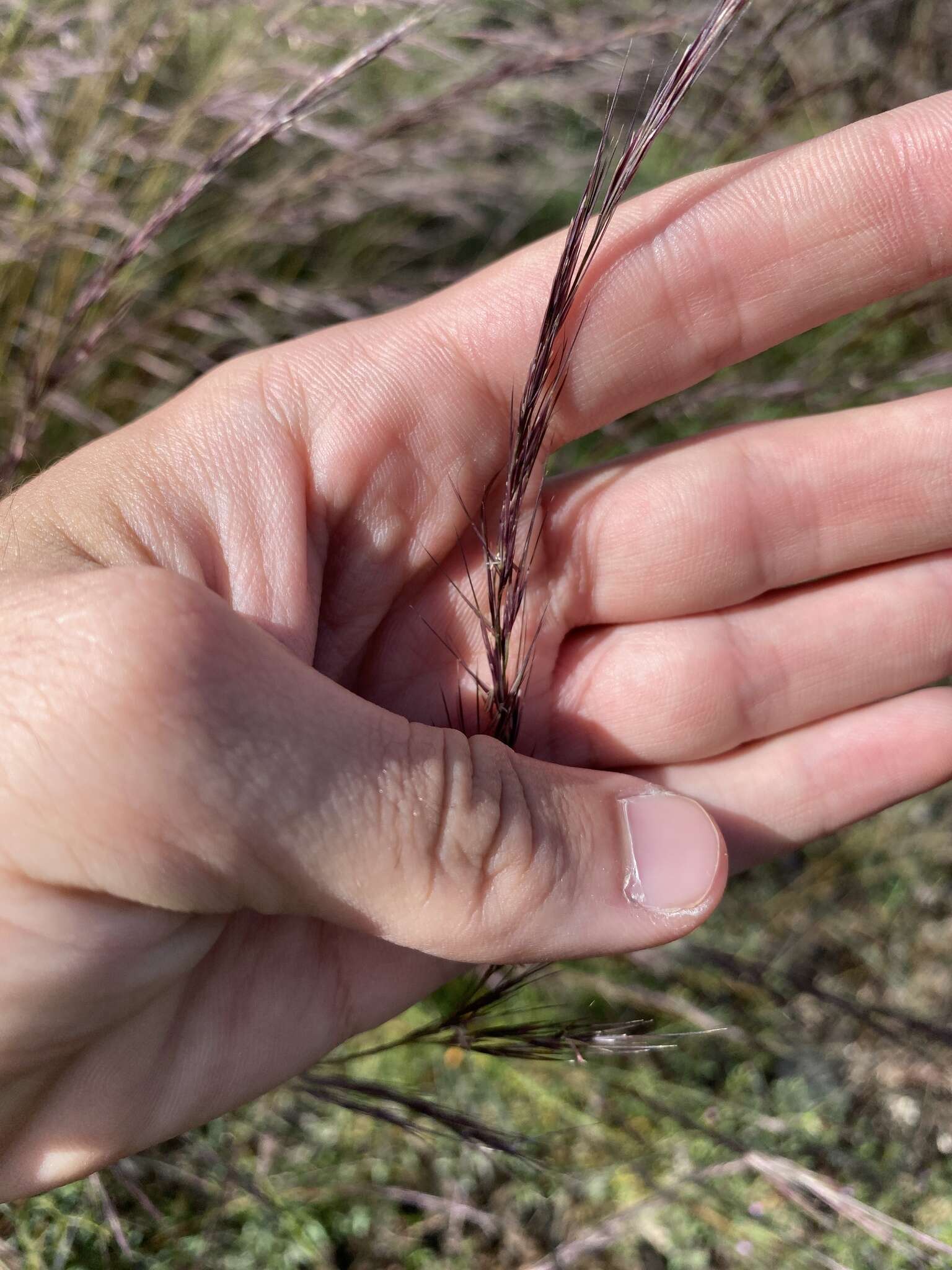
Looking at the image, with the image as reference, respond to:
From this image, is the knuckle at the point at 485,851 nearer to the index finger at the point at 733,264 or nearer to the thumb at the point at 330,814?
the thumb at the point at 330,814

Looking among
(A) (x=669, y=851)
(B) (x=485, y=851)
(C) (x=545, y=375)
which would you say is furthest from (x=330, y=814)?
(C) (x=545, y=375)

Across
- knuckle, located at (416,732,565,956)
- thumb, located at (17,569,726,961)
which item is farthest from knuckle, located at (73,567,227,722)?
knuckle, located at (416,732,565,956)

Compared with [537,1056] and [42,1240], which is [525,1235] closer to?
[537,1056]

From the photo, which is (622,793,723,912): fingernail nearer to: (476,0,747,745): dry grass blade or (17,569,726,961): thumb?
(17,569,726,961): thumb

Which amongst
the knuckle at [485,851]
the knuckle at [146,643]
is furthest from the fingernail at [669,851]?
the knuckle at [146,643]

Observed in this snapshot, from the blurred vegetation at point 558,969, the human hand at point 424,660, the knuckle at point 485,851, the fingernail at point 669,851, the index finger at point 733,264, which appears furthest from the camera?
the blurred vegetation at point 558,969
